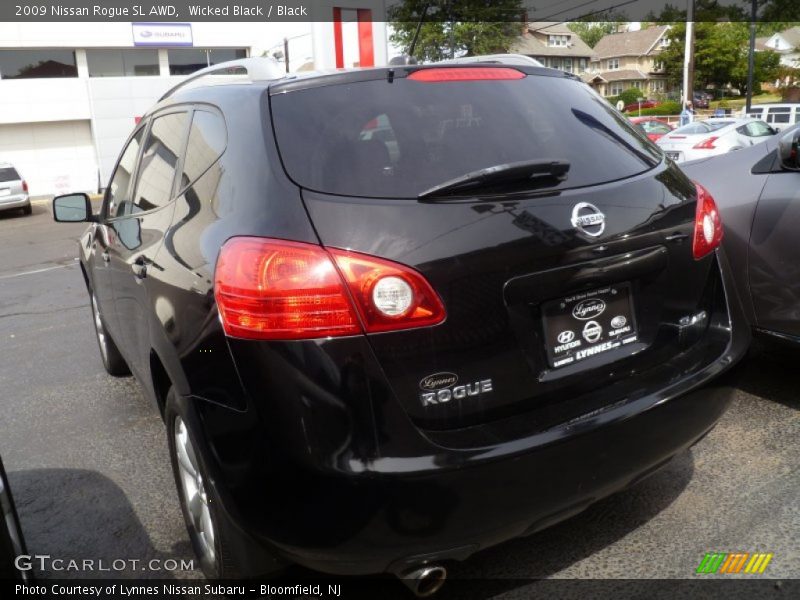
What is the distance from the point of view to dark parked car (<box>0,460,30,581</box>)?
2.27 metres

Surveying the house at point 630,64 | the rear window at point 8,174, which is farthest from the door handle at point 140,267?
the house at point 630,64

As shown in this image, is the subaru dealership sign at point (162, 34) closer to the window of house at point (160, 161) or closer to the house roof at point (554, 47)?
the window of house at point (160, 161)

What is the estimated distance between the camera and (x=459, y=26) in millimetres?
50625

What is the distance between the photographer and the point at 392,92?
2438mm

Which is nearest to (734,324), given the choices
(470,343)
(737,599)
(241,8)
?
(737,599)

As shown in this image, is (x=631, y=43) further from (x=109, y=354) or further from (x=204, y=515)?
(x=204, y=515)

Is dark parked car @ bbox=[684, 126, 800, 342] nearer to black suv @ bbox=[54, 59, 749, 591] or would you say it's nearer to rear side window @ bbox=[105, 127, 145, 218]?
black suv @ bbox=[54, 59, 749, 591]

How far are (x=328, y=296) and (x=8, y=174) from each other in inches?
867

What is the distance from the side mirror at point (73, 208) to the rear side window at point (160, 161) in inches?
32.6

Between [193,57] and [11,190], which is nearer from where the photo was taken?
[11,190]

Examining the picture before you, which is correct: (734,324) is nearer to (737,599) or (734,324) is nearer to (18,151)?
(737,599)

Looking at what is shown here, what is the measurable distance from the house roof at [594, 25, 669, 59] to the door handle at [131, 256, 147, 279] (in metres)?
111

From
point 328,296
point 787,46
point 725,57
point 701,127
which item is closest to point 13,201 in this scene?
point 701,127

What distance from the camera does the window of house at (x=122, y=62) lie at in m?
31.3
